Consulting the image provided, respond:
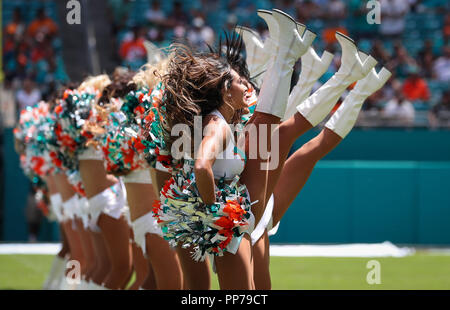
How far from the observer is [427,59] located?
11727 millimetres

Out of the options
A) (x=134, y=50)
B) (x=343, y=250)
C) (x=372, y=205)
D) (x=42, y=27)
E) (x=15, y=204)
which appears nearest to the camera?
(x=343, y=250)

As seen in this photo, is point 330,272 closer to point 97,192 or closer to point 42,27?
point 97,192

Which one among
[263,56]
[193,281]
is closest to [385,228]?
[263,56]

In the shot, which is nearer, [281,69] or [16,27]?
[281,69]

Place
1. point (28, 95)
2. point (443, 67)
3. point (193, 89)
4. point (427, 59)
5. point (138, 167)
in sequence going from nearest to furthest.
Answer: point (193, 89), point (138, 167), point (28, 95), point (443, 67), point (427, 59)

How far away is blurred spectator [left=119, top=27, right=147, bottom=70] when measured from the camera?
11.7 metres

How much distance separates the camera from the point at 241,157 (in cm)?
313

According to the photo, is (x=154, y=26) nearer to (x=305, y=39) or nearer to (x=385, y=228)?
(x=385, y=228)

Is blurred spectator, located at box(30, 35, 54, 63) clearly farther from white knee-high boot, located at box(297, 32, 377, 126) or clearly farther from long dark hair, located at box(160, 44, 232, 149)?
long dark hair, located at box(160, 44, 232, 149)

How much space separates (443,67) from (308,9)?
2.59 metres

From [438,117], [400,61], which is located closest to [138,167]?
[438,117]

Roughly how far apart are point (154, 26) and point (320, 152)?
368 inches

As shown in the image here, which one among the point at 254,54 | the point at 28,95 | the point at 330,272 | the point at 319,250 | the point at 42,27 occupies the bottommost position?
the point at 319,250

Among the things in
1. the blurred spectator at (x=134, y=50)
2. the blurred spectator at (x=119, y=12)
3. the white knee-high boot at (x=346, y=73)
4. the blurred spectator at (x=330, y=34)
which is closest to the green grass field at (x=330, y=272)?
the white knee-high boot at (x=346, y=73)
